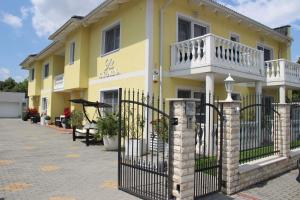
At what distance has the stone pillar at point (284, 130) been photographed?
335 inches

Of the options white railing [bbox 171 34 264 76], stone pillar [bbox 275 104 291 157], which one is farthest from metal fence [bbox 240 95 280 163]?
white railing [bbox 171 34 264 76]

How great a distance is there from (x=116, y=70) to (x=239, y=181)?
29.5 feet

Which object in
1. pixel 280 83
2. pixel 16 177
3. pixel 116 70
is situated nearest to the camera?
pixel 16 177

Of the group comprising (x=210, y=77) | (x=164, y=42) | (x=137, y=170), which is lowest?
(x=137, y=170)

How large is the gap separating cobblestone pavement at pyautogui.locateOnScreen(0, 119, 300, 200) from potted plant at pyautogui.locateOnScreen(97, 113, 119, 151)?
69 centimetres

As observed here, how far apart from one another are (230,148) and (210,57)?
17.9ft

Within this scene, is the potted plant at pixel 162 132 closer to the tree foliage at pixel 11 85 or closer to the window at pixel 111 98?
the window at pixel 111 98

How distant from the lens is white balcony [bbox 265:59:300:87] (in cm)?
1527

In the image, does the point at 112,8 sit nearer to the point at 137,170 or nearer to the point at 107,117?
the point at 107,117

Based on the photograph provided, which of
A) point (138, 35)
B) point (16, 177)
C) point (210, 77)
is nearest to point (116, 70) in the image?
point (138, 35)

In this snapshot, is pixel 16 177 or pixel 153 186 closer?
pixel 153 186

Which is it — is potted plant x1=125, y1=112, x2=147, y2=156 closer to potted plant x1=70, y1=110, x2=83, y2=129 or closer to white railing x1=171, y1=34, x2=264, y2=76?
white railing x1=171, y1=34, x2=264, y2=76

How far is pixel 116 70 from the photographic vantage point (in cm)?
1424

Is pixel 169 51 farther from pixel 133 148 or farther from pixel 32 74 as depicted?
pixel 32 74
